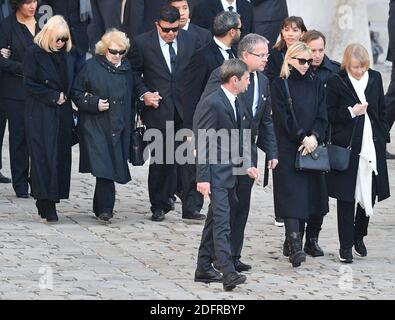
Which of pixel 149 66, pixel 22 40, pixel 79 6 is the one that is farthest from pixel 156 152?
pixel 79 6

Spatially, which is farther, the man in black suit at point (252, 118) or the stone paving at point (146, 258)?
the man in black suit at point (252, 118)

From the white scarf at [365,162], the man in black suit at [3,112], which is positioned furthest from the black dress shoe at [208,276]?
the man in black suit at [3,112]

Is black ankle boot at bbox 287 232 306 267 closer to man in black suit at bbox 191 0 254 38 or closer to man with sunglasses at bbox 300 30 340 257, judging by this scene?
man with sunglasses at bbox 300 30 340 257

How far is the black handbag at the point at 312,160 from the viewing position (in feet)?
43.0

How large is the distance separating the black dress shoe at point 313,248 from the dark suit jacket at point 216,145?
1.65 m

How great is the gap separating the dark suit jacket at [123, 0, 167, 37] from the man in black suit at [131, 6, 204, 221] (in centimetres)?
170

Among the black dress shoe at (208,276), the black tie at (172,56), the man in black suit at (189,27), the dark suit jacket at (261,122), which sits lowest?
the black dress shoe at (208,276)

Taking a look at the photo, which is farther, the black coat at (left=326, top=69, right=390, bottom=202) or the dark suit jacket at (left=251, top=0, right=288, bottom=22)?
the dark suit jacket at (left=251, top=0, right=288, bottom=22)

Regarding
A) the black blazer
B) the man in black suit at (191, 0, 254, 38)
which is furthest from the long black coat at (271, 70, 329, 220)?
the black blazer

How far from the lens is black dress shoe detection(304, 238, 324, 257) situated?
13.6m

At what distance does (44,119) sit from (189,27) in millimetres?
1748

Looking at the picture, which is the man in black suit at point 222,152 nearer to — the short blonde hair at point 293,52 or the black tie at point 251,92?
the black tie at point 251,92

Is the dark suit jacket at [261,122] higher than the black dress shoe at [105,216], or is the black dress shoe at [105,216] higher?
the dark suit jacket at [261,122]

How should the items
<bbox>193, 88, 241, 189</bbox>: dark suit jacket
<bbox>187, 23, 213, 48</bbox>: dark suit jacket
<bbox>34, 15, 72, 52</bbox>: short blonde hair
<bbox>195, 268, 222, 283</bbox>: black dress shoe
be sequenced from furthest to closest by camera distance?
<bbox>187, 23, 213, 48</bbox>: dark suit jacket < <bbox>34, 15, 72, 52</bbox>: short blonde hair < <bbox>195, 268, 222, 283</bbox>: black dress shoe < <bbox>193, 88, 241, 189</bbox>: dark suit jacket
